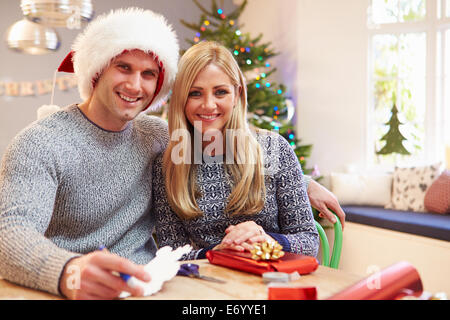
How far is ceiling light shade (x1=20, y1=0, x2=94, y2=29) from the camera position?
2.45 metres

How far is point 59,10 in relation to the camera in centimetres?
246

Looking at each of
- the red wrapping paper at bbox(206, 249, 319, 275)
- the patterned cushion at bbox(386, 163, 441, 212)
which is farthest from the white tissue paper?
the patterned cushion at bbox(386, 163, 441, 212)

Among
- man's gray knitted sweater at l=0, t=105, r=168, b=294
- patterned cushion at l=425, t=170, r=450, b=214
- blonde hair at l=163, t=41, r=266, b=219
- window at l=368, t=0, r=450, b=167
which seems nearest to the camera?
man's gray knitted sweater at l=0, t=105, r=168, b=294

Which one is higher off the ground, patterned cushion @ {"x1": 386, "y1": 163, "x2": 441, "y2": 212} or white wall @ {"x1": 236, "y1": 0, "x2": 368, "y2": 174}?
white wall @ {"x1": 236, "y1": 0, "x2": 368, "y2": 174}

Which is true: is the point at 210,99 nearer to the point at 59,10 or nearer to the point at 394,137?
the point at 59,10

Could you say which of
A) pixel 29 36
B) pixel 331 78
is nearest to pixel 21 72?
pixel 29 36

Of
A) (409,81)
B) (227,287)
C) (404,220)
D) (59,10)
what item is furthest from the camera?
(409,81)

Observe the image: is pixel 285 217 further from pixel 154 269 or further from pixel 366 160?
pixel 366 160

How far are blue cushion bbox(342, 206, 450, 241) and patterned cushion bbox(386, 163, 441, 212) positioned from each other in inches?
4.1

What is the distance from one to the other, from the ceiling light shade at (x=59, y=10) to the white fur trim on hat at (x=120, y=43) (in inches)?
35.9

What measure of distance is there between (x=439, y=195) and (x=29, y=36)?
3216mm

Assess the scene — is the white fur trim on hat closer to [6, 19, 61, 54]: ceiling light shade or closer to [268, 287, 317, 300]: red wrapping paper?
[268, 287, 317, 300]: red wrapping paper

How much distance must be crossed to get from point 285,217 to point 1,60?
410 centimetres
